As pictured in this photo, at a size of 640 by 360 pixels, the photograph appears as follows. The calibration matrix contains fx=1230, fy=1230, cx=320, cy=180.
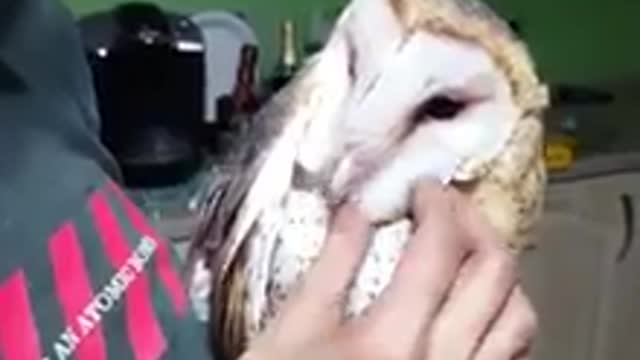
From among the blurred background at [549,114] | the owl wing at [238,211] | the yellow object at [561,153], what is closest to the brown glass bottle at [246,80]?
the blurred background at [549,114]

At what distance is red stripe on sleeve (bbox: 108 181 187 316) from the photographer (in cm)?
52

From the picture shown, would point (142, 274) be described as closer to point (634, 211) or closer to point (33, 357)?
point (33, 357)

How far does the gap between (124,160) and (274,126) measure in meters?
1.03

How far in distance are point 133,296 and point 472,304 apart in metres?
0.16

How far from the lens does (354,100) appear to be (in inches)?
22.6

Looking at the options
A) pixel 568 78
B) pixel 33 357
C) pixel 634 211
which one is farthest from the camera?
pixel 568 78

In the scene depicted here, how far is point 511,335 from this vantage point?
0.56 meters

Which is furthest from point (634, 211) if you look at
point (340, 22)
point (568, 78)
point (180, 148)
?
point (340, 22)

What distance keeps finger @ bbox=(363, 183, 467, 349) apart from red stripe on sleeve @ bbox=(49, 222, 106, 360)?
12 cm

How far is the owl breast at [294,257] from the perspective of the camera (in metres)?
0.56

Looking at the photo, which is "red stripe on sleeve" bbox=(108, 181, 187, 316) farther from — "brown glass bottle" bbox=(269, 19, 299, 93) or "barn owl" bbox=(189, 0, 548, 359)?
"brown glass bottle" bbox=(269, 19, 299, 93)

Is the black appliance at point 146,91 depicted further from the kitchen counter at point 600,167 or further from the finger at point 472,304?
the finger at point 472,304

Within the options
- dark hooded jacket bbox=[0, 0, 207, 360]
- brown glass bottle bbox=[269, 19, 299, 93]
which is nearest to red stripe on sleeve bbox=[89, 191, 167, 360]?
dark hooded jacket bbox=[0, 0, 207, 360]

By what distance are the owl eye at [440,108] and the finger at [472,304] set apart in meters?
0.07
